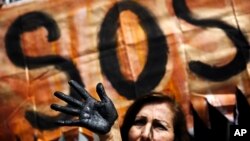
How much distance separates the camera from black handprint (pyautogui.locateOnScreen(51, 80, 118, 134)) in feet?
6.76

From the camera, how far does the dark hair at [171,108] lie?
2.42 metres

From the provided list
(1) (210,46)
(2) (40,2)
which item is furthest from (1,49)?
(1) (210,46)

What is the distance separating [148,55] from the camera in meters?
2.62

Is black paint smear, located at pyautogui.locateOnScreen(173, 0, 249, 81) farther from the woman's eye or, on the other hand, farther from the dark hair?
the woman's eye

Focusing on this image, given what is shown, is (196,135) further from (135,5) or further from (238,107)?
(135,5)

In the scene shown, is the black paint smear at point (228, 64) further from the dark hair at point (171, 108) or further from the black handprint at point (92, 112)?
the black handprint at point (92, 112)

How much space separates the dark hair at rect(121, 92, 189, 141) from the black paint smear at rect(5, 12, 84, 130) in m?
0.34

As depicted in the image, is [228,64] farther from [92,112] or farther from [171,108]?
[92,112]

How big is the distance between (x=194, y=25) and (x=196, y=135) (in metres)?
0.57

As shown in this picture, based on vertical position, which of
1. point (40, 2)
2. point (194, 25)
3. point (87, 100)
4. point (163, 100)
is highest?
point (40, 2)

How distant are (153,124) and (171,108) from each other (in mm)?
141

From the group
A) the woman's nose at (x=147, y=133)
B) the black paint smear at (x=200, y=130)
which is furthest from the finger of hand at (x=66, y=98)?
the black paint smear at (x=200, y=130)

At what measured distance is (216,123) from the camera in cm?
252

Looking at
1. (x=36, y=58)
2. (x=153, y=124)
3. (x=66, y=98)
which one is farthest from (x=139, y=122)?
(x=36, y=58)
